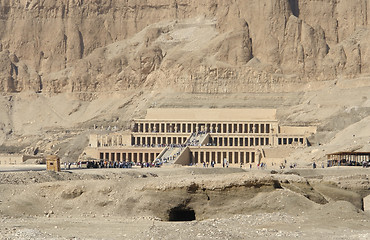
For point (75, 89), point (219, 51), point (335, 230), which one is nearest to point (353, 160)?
point (335, 230)

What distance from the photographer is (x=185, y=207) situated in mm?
51875

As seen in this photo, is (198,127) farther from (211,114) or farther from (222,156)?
(222,156)

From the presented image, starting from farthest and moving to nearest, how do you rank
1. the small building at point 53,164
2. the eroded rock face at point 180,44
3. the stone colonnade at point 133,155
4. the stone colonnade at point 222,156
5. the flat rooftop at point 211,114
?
the eroded rock face at point 180,44
the flat rooftop at point 211,114
the stone colonnade at point 133,155
the stone colonnade at point 222,156
the small building at point 53,164

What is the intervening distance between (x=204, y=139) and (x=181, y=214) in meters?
73.2

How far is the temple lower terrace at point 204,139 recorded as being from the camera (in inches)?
4585

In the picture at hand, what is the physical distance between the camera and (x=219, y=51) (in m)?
162

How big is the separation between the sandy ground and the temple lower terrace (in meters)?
53.0

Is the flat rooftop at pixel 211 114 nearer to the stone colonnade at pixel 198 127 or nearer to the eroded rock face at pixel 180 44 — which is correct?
the stone colonnade at pixel 198 127

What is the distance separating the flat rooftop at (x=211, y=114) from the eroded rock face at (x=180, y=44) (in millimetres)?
12377

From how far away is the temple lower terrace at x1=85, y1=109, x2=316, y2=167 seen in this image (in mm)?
116450

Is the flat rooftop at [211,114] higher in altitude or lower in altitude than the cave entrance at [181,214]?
lower

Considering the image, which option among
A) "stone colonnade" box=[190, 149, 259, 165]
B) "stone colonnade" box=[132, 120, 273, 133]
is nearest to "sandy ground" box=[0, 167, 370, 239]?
"stone colonnade" box=[190, 149, 259, 165]

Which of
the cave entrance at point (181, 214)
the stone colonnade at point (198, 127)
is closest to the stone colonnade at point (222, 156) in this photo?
the stone colonnade at point (198, 127)

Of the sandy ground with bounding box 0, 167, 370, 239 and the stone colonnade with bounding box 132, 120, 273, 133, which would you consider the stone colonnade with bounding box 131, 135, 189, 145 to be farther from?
the sandy ground with bounding box 0, 167, 370, 239
